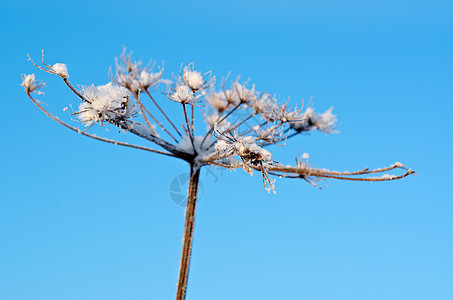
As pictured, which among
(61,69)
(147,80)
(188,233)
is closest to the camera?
(61,69)

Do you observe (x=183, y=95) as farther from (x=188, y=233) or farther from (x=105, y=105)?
(x=188, y=233)

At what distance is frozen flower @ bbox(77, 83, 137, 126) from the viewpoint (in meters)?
3.86

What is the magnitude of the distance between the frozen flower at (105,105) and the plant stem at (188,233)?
158 centimetres

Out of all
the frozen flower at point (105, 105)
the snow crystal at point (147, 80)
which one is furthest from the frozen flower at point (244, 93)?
the frozen flower at point (105, 105)

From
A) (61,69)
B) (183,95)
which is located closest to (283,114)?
(183,95)

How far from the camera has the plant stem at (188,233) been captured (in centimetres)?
493

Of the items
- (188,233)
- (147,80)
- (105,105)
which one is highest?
(147,80)

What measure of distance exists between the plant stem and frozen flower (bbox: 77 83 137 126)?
1580mm

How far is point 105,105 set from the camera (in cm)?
387

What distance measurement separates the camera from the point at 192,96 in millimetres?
4656

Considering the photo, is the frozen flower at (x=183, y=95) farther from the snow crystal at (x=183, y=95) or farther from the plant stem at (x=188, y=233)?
the plant stem at (x=188, y=233)

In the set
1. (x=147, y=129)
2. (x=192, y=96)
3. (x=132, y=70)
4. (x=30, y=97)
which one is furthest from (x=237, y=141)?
(x=132, y=70)

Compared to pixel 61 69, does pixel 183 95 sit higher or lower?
higher

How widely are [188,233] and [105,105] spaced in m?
2.13
